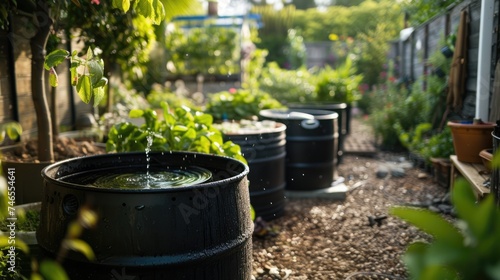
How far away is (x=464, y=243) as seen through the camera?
75cm

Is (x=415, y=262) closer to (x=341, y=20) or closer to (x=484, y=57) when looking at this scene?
(x=484, y=57)

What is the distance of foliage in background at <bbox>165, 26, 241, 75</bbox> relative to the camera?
9.16 meters

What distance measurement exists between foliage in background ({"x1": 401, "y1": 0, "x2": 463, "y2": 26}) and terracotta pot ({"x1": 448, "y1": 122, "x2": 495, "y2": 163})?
224cm

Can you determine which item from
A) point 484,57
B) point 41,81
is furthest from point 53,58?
point 484,57

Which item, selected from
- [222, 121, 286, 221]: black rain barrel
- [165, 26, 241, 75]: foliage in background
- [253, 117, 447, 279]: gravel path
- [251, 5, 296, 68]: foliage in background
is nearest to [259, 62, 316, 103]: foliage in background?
[165, 26, 241, 75]: foliage in background

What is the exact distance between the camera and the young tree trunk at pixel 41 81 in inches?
106

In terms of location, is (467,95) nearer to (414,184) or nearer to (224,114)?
(414,184)

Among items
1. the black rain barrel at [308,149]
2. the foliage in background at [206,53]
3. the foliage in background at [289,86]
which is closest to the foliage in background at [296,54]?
the foliage in background at [206,53]

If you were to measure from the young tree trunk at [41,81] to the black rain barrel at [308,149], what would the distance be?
1994 millimetres

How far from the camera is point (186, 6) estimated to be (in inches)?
190

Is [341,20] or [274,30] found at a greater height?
[341,20]

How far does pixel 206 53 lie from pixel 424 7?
4323 millimetres

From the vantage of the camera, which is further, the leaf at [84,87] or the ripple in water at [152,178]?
the ripple in water at [152,178]

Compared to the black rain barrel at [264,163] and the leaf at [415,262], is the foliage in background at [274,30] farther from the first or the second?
the leaf at [415,262]
